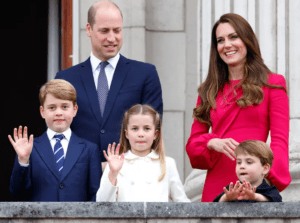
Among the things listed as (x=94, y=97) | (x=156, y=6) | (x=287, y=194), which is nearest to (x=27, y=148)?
(x=94, y=97)

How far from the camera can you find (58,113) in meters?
4.61

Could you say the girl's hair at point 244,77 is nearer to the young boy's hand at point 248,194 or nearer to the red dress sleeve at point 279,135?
the red dress sleeve at point 279,135

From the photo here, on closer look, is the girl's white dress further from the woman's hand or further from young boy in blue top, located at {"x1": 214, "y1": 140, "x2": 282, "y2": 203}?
young boy in blue top, located at {"x1": 214, "y1": 140, "x2": 282, "y2": 203}

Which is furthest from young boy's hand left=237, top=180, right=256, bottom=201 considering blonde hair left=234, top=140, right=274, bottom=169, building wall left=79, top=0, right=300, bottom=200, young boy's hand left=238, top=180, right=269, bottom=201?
building wall left=79, top=0, right=300, bottom=200

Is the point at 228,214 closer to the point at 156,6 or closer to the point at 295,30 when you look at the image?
the point at 295,30

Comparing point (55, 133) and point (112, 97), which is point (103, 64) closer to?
point (112, 97)

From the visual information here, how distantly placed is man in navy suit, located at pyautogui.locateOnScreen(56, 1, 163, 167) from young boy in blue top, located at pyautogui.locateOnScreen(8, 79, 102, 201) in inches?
6.7

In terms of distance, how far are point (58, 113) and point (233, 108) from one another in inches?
43.2

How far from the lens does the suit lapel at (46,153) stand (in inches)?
178

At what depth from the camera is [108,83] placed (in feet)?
16.3

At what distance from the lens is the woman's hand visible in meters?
4.25

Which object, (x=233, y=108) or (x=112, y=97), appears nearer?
(x=233, y=108)

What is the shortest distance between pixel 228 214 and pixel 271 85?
101 cm

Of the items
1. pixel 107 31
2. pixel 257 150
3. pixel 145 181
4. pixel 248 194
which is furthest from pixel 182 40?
pixel 248 194
